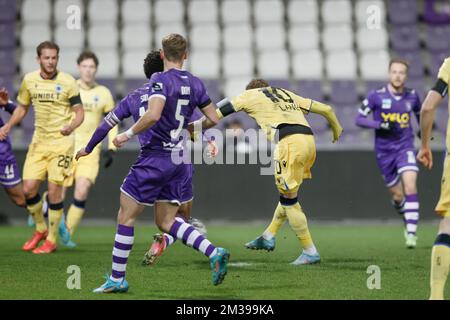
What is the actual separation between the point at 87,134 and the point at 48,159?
1313 mm

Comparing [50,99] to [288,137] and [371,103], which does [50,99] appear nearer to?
[288,137]

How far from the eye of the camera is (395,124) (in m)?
13.8

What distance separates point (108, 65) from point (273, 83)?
343 centimetres

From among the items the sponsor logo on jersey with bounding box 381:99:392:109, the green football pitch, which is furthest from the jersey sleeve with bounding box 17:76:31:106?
the sponsor logo on jersey with bounding box 381:99:392:109

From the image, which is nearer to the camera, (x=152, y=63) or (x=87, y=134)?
(x=152, y=63)

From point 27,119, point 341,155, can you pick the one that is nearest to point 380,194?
point 341,155

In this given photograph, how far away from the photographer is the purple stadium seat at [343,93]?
19.0 m

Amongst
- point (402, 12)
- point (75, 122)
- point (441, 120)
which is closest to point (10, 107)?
point (75, 122)

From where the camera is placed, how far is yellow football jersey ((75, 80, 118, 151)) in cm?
1311

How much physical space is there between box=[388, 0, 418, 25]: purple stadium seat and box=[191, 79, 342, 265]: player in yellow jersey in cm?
1076

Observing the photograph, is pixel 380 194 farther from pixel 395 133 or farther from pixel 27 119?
pixel 27 119

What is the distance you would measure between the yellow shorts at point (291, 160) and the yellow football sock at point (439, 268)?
A: 3314mm
